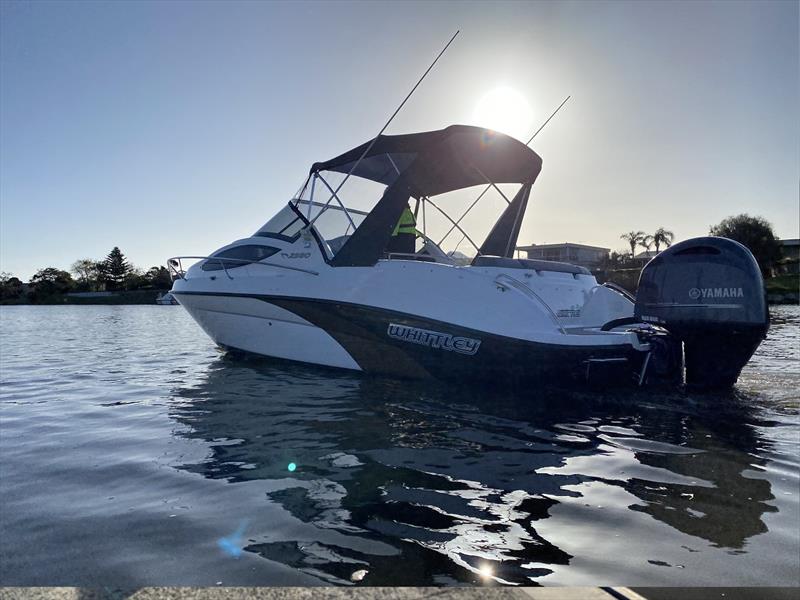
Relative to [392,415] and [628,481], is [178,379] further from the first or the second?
[628,481]

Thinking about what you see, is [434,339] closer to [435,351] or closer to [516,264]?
[435,351]

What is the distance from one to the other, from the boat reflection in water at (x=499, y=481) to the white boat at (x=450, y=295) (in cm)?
60

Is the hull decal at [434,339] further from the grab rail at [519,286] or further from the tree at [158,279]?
the tree at [158,279]

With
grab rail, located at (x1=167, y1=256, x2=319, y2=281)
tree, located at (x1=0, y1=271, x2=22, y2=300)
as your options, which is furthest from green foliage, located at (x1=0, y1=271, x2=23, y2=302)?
grab rail, located at (x1=167, y1=256, x2=319, y2=281)

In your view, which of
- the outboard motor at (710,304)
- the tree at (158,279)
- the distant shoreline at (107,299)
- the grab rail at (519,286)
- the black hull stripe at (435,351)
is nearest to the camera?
the outboard motor at (710,304)

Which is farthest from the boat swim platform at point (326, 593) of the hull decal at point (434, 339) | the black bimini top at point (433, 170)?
the black bimini top at point (433, 170)

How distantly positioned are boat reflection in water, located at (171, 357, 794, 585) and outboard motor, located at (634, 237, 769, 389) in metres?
0.43

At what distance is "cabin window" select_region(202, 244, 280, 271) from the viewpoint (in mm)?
8906

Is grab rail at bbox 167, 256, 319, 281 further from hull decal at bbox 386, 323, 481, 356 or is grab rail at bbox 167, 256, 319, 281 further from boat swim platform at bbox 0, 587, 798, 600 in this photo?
boat swim platform at bbox 0, 587, 798, 600

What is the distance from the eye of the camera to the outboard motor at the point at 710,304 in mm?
5297

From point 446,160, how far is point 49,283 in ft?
337

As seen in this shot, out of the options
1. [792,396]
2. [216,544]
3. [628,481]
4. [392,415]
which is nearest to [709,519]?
[628,481]

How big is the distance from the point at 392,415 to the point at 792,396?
4633 millimetres

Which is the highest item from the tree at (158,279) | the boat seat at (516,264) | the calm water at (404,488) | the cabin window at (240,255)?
the tree at (158,279)
